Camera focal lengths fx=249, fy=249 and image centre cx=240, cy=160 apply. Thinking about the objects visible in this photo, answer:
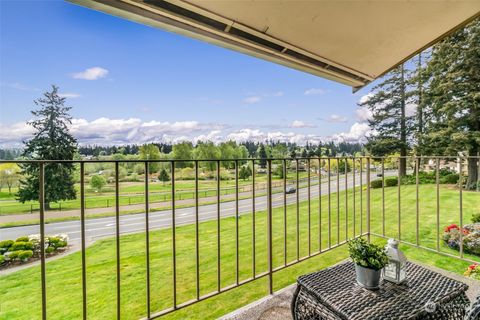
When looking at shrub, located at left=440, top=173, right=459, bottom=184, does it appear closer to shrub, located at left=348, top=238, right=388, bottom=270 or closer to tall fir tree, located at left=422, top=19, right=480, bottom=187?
tall fir tree, located at left=422, top=19, right=480, bottom=187

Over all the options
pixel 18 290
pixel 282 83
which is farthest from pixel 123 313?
pixel 282 83

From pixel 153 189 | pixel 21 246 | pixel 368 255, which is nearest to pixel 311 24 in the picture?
pixel 368 255

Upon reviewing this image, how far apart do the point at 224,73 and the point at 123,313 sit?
3030cm

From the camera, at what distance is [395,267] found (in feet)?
4.47

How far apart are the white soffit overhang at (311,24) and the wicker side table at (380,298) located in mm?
1763

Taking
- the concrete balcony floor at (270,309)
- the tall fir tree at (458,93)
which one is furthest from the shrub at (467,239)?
the tall fir tree at (458,93)

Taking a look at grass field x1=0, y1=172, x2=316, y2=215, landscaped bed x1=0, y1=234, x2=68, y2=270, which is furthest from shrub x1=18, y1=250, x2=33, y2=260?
grass field x1=0, y1=172, x2=316, y2=215

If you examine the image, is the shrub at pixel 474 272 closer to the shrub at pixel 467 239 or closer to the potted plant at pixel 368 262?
the shrub at pixel 467 239

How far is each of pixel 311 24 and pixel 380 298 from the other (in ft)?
6.21

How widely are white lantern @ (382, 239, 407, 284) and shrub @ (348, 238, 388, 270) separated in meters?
0.05

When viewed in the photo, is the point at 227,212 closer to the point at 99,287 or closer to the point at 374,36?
the point at 99,287

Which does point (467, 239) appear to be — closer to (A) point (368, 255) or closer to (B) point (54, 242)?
(A) point (368, 255)

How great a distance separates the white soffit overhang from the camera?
1.61 meters

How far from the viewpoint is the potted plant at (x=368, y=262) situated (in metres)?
1.30
